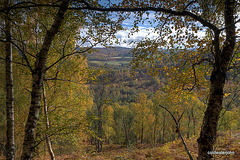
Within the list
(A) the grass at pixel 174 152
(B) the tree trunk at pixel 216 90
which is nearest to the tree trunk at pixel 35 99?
(B) the tree trunk at pixel 216 90

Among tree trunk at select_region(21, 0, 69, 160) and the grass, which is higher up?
Answer: tree trunk at select_region(21, 0, 69, 160)

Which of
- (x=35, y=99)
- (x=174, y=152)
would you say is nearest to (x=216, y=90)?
(x=35, y=99)

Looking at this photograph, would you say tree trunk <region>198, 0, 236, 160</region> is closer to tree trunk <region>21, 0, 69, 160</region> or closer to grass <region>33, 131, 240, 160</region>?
grass <region>33, 131, 240, 160</region>

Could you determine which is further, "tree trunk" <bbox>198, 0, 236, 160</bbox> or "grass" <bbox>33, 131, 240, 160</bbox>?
"grass" <bbox>33, 131, 240, 160</bbox>

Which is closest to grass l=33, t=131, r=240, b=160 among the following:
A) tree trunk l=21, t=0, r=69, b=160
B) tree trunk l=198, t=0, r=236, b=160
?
tree trunk l=198, t=0, r=236, b=160

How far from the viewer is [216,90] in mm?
3021

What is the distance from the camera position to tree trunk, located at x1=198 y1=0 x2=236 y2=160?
281 centimetres

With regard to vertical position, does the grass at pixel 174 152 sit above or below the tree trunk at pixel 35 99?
below

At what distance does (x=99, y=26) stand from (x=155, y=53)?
1.84 metres

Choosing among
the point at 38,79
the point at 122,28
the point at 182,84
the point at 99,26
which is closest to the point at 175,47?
the point at 182,84

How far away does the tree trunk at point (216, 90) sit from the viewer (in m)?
2.81

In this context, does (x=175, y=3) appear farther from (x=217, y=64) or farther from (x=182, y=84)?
(x=182, y=84)

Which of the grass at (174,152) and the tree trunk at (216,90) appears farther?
the grass at (174,152)

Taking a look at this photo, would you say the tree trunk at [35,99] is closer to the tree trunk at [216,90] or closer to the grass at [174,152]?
the tree trunk at [216,90]
